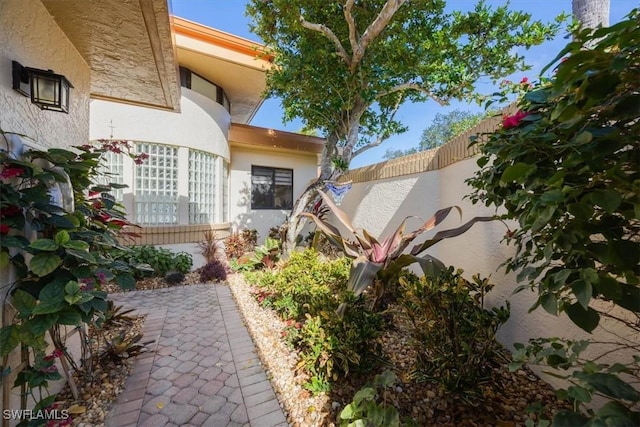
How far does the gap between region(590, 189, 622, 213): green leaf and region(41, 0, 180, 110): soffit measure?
11.0 ft

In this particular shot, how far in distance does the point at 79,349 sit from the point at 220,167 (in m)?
5.84

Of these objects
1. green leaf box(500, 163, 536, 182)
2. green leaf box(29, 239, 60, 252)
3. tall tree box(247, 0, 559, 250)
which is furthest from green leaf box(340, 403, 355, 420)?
tall tree box(247, 0, 559, 250)

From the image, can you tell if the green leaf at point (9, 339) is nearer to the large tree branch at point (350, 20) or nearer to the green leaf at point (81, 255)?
the green leaf at point (81, 255)

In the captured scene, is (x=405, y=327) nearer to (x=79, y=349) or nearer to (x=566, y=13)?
(x=79, y=349)

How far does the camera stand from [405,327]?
10.5 feet

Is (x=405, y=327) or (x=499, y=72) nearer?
(x=405, y=327)

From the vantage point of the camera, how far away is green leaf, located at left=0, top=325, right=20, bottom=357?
148cm

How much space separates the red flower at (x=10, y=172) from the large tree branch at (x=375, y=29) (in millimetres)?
5111

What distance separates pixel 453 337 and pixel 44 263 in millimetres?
3031

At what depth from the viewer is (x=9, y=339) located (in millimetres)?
1502

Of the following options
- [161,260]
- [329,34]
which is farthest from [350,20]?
[161,260]

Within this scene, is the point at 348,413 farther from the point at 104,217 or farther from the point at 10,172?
the point at 104,217

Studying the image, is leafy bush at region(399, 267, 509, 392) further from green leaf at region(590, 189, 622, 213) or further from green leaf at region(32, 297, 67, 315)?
green leaf at region(32, 297, 67, 315)

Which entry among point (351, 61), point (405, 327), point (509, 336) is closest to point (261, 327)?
point (405, 327)
